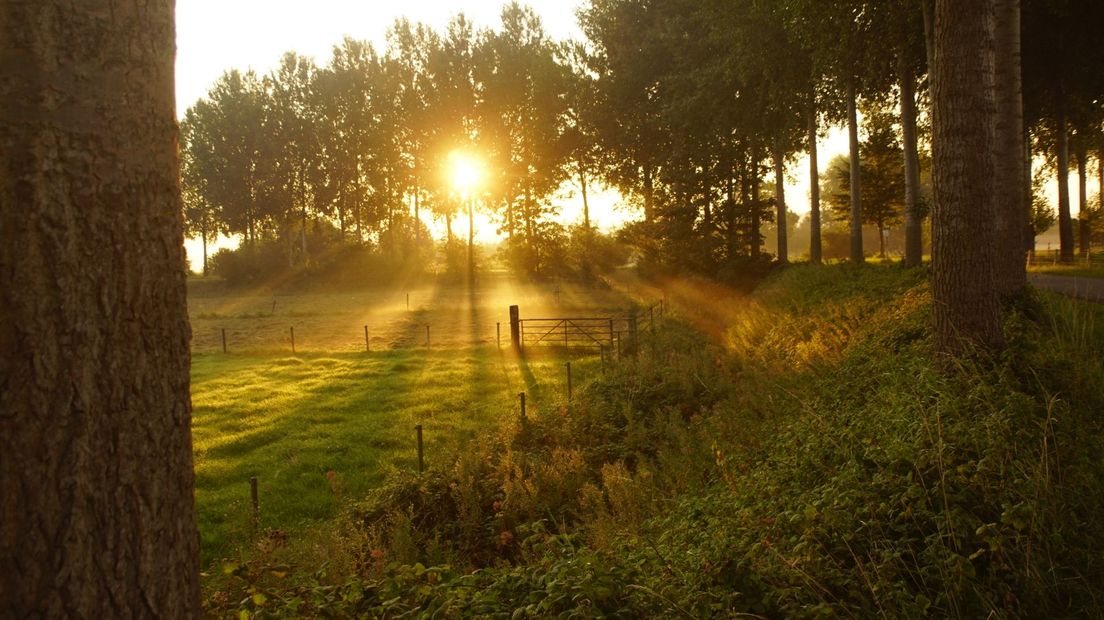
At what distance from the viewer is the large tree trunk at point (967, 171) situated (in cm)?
580

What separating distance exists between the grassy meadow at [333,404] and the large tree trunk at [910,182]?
8532 mm

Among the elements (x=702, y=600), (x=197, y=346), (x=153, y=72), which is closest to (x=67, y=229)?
(x=153, y=72)

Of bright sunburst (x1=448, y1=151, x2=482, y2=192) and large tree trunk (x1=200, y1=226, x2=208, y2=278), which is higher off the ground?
bright sunburst (x1=448, y1=151, x2=482, y2=192)

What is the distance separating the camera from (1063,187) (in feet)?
73.1

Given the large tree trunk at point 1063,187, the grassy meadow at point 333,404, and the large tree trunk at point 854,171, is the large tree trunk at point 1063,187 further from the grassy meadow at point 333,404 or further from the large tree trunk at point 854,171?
the grassy meadow at point 333,404

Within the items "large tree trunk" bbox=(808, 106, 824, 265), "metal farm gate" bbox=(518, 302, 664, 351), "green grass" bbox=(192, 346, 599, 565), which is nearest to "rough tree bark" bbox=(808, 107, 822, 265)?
"large tree trunk" bbox=(808, 106, 824, 265)

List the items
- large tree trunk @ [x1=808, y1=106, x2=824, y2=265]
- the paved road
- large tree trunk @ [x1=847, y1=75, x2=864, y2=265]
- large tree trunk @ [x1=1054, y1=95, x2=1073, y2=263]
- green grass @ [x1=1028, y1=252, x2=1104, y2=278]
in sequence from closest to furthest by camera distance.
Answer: the paved road, green grass @ [x1=1028, y1=252, x2=1104, y2=278], large tree trunk @ [x1=847, y1=75, x2=864, y2=265], large tree trunk @ [x1=1054, y1=95, x2=1073, y2=263], large tree trunk @ [x1=808, y1=106, x2=824, y2=265]

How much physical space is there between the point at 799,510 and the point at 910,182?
14746 millimetres

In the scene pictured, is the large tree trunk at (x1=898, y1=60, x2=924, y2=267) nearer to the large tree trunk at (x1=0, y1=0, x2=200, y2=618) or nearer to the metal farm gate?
the metal farm gate

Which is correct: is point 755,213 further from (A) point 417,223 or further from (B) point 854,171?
(A) point 417,223

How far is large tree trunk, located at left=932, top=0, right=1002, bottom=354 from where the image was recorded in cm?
580

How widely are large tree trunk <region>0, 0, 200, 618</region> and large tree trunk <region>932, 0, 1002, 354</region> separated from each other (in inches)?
253

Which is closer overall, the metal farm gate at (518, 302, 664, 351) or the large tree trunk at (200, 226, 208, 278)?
the metal farm gate at (518, 302, 664, 351)

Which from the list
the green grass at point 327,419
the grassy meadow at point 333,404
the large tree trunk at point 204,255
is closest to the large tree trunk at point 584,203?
the grassy meadow at point 333,404
